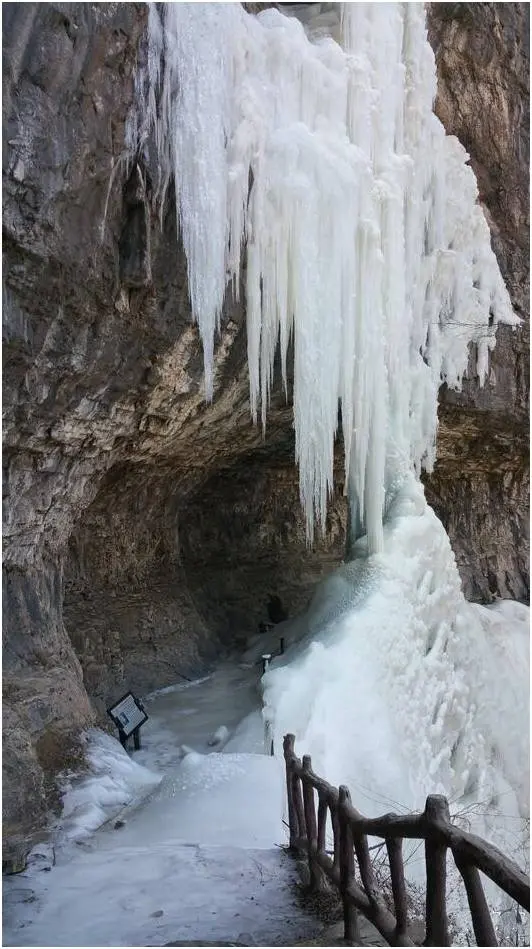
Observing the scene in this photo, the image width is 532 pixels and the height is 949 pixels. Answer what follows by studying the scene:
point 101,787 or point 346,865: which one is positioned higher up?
point 346,865

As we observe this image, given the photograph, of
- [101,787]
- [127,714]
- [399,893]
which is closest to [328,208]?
[127,714]

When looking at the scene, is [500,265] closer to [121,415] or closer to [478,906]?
[121,415]

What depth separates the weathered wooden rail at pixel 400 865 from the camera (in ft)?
7.17

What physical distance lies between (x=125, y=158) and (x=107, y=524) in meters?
5.96

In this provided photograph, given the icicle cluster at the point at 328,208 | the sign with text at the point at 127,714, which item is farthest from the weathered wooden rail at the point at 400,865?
the icicle cluster at the point at 328,208

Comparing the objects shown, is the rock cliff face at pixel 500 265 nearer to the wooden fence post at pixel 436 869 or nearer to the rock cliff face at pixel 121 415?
the rock cliff face at pixel 121 415

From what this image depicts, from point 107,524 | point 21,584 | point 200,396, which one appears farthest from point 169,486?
point 21,584

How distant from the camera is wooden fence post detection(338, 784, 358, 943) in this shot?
3.02 meters

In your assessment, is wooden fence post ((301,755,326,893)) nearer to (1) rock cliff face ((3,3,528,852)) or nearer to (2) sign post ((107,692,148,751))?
(1) rock cliff face ((3,3,528,852))

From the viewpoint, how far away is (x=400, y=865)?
2707mm

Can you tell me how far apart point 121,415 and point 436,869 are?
5.35 meters

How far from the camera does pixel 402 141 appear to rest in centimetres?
883

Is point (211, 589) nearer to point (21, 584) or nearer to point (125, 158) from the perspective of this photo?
point (21, 584)

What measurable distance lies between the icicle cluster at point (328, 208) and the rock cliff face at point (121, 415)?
1.39ft
